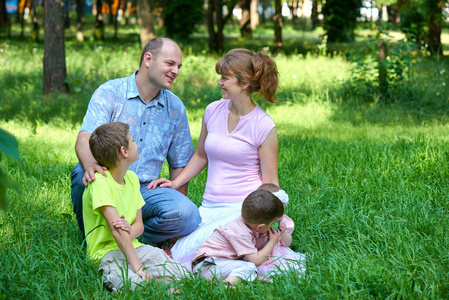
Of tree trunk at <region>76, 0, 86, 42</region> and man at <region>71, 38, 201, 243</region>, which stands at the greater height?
tree trunk at <region>76, 0, 86, 42</region>

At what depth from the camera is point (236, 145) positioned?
362 centimetres

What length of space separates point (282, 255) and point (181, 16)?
75.1 ft

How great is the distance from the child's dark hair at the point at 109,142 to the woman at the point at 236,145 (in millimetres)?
694

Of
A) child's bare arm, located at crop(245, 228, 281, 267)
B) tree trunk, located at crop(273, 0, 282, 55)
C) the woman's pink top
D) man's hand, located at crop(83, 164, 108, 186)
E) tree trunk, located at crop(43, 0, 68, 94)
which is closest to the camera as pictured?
man's hand, located at crop(83, 164, 108, 186)

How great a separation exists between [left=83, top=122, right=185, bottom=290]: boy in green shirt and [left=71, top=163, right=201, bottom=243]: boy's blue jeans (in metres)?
0.25

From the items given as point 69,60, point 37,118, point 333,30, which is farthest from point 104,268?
point 333,30

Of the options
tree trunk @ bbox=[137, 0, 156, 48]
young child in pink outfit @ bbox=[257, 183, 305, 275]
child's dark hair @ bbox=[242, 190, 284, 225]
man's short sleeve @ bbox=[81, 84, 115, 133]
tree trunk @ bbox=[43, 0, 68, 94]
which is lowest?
young child in pink outfit @ bbox=[257, 183, 305, 275]

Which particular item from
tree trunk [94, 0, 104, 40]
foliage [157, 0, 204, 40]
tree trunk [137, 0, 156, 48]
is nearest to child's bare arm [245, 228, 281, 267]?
tree trunk [137, 0, 156, 48]

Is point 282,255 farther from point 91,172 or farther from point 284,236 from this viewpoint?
point 91,172

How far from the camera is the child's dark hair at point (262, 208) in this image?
3039 mm

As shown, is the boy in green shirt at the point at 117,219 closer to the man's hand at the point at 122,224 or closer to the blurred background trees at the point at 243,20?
the man's hand at the point at 122,224

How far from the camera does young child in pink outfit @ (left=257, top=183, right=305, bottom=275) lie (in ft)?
10.4

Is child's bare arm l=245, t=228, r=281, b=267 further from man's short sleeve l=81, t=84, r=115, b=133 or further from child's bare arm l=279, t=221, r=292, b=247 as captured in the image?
man's short sleeve l=81, t=84, r=115, b=133

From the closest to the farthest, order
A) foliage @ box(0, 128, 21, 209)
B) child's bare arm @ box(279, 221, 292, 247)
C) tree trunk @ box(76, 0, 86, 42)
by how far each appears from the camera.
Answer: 1. foliage @ box(0, 128, 21, 209)
2. child's bare arm @ box(279, 221, 292, 247)
3. tree trunk @ box(76, 0, 86, 42)
